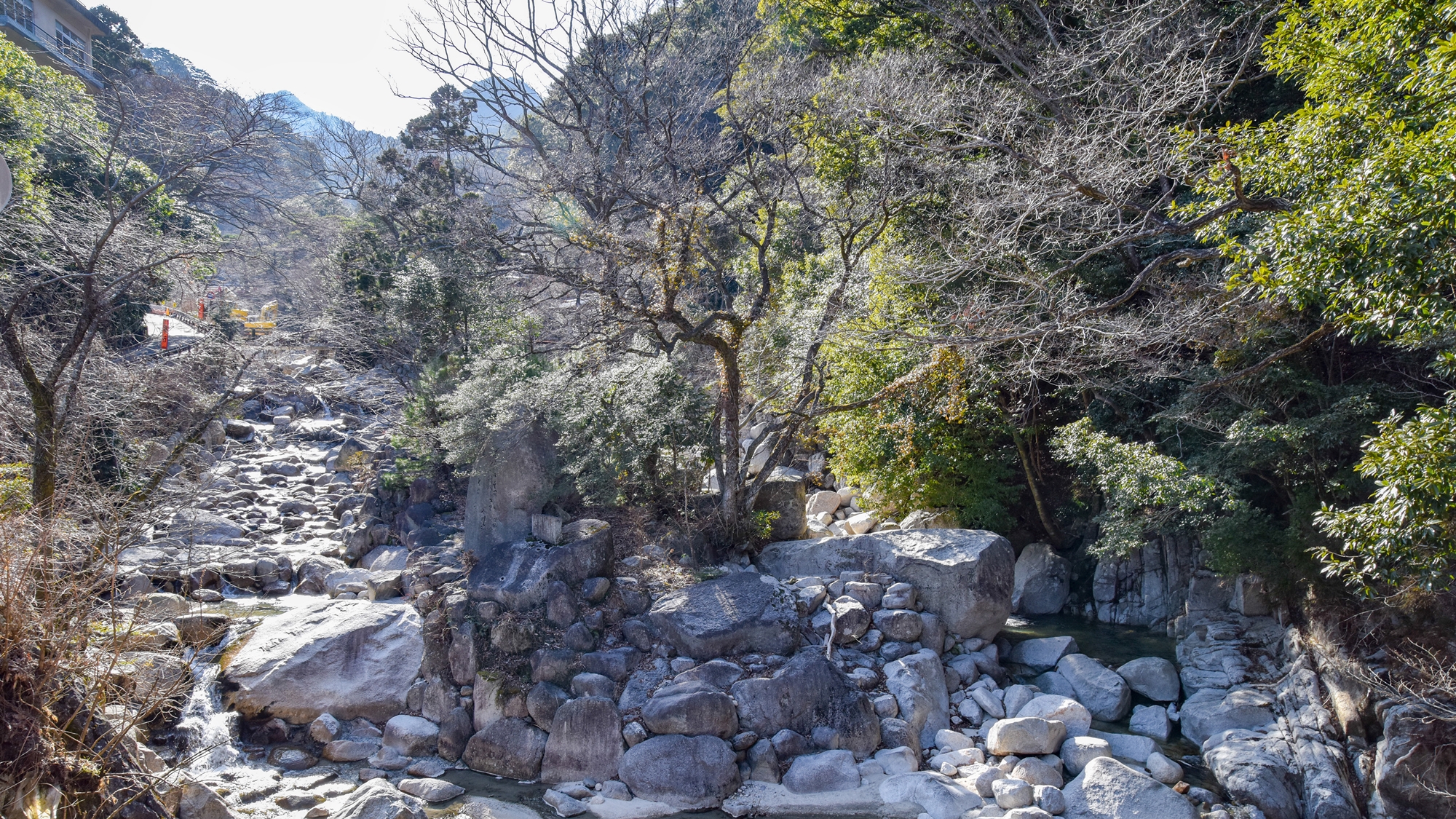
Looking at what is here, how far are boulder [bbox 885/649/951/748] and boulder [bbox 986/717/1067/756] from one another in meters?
0.67

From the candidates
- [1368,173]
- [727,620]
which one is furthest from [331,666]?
[1368,173]

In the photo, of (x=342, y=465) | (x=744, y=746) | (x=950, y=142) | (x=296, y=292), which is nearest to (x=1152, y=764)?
(x=744, y=746)

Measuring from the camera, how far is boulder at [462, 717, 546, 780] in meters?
7.73

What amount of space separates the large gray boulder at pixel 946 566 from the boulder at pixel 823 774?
2.52 metres

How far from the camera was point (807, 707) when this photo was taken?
7.88m

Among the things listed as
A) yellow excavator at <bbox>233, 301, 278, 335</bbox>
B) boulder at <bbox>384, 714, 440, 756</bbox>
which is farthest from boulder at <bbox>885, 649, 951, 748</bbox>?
yellow excavator at <bbox>233, 301, 278, 335</bbox>

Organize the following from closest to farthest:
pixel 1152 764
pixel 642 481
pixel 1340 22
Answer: pixel 1340 22, pixel 1152 764, pixel 642 481

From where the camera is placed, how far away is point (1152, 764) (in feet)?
24.0

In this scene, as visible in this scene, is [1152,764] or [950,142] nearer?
[1152,764]

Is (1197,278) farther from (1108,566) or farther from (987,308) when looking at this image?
(1108,566)

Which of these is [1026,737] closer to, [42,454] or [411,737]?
[411,737]

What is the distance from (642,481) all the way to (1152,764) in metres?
6.29

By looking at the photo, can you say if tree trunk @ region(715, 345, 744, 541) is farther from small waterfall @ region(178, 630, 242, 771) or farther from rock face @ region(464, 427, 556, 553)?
small waterfall @ region(178, 630, 242, 771)

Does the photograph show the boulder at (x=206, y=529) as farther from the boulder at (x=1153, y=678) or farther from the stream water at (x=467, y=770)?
the boulder at (x=1153, y=678)
